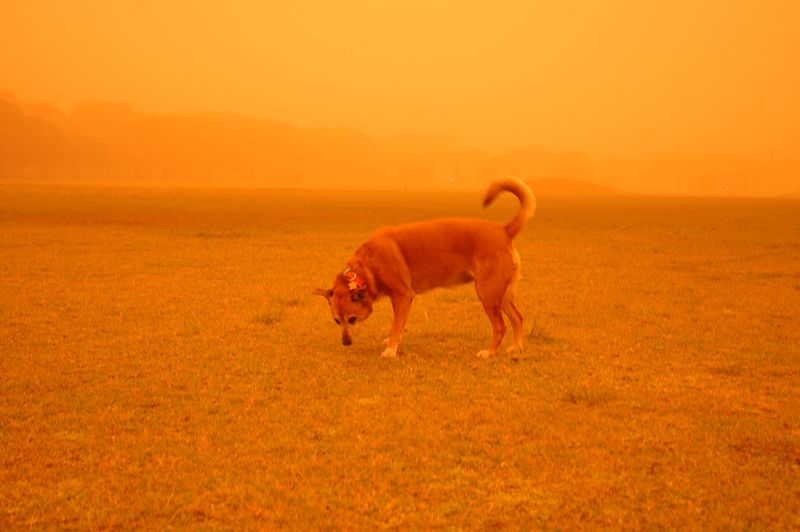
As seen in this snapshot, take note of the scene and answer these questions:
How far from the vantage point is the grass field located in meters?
4.70

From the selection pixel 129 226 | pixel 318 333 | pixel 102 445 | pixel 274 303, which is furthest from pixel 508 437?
pixel 129 226

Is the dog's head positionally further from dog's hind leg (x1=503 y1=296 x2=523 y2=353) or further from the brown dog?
dog's hind leg (x1=503 y1=296 x2=523 y2=353)

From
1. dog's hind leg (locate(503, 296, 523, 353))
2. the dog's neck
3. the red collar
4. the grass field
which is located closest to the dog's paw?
the grass field

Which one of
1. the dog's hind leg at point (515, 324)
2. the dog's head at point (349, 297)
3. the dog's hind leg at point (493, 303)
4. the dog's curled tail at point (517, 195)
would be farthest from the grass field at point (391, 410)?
the dog's curled tail at point (517, 195)

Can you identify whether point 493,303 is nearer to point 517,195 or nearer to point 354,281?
point 517,195

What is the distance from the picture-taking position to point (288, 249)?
2009cm

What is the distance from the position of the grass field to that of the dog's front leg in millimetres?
265

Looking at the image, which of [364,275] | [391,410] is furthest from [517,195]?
[391,410]

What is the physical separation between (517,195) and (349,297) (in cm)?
230

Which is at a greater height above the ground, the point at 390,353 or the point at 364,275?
the point at 364,275

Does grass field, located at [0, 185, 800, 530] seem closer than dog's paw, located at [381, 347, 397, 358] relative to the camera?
Yes

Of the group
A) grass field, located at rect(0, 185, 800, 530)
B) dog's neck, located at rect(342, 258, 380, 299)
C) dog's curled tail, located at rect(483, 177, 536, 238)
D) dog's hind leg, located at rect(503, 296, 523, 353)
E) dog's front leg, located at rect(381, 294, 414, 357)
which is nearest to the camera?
grass field, located at rect(0, 185, 800, 530)

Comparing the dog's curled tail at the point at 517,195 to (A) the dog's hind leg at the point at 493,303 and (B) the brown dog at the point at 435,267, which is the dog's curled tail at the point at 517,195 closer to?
(B) the brown dog at the point at 435,267

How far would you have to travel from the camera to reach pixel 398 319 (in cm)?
857
